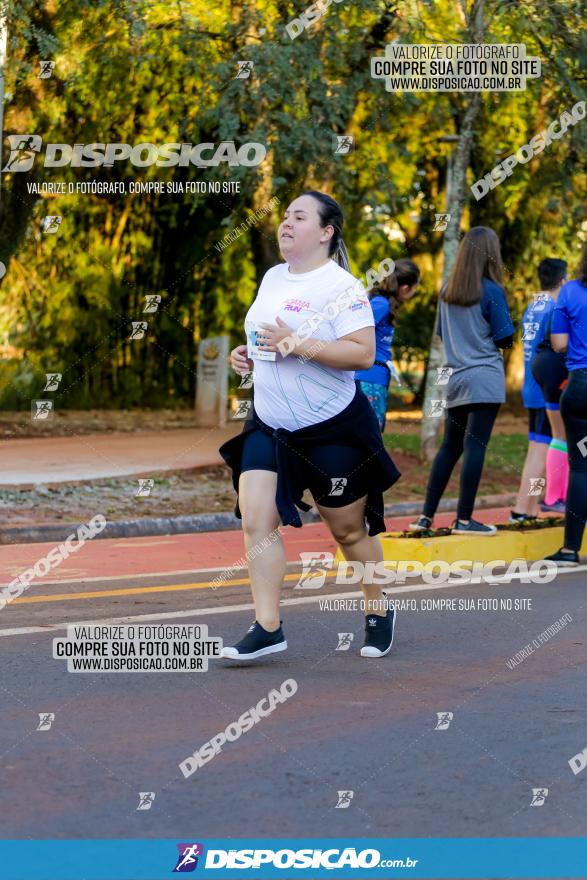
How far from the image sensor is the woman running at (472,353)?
9695 mm

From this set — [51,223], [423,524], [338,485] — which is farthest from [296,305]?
[51,223]

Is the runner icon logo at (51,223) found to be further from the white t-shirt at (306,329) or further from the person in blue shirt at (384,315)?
the white t-shirt at (306,329)

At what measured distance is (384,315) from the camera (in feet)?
32.9

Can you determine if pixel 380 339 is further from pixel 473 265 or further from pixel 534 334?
pixel 534 334

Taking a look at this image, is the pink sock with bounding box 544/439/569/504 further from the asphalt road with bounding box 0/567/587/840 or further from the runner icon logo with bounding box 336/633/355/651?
the runner icon logo with bounding box 336/633/355/651

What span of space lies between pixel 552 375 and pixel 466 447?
1165mm

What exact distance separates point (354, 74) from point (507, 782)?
12.2m

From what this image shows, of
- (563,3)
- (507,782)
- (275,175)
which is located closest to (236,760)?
(507,782)

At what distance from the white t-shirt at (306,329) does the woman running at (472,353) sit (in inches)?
131

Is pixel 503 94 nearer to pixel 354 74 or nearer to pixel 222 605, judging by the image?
pixel 354 74

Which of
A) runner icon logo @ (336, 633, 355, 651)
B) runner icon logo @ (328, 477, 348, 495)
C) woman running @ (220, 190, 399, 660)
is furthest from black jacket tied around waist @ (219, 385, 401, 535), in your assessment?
runner icon logo @ (336, 633, 355, 651)

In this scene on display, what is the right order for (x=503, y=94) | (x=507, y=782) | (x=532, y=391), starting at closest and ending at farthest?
(x=507, y=782) → (x=532, y=391) → (x=503, y=94)

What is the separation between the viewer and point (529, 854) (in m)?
4.29

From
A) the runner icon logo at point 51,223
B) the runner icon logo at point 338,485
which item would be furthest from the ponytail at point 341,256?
the runner icon logo at point 51,223
